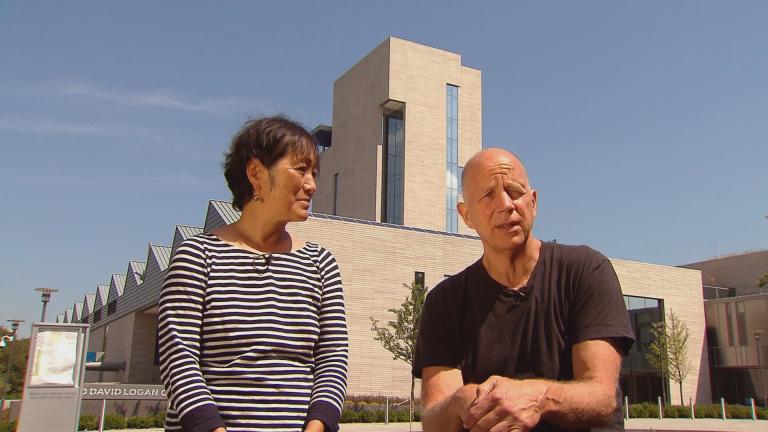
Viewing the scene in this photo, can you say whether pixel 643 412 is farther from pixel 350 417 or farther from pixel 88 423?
pixel 88 423

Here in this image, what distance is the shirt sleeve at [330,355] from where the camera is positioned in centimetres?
262

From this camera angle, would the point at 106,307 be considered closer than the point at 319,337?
No

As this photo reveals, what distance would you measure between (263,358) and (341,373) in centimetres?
37

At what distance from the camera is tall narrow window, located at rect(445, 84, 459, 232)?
158 feet

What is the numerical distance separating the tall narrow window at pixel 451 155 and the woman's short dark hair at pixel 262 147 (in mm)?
45238

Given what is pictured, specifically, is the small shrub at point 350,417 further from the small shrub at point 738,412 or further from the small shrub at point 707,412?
the small shrub at point 738,412

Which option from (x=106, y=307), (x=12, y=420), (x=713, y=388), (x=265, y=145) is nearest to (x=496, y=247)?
(x=265, y=145)

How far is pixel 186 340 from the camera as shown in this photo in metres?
2.56

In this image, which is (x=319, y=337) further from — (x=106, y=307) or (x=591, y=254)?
(x=106, y=307)

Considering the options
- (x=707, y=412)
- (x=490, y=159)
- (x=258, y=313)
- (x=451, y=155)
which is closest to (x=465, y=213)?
(x=490, y=159)

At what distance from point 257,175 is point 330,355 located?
2.81 ft

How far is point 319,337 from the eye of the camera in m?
2.82

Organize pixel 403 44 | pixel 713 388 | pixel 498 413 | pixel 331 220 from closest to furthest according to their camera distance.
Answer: pixel 498 413 < pixel 331 220 < pixel 713 388 < pixel 403 44

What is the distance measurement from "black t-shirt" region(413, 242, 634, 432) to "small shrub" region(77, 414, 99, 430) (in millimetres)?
21469
